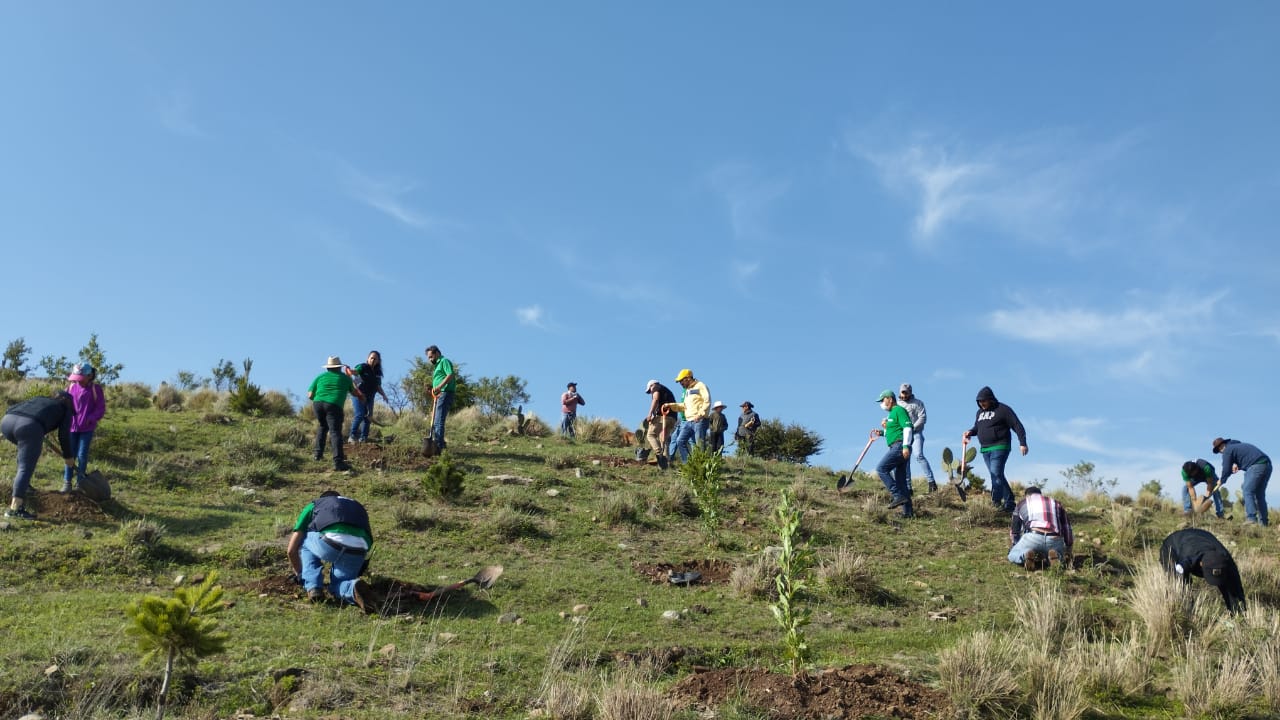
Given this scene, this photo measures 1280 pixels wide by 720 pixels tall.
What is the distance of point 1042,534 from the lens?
1073 centimetres

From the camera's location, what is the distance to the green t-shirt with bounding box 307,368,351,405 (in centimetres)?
1480

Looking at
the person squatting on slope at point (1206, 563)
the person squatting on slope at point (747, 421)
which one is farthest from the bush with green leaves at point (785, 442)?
the person squatting on slope at point (1206, 563)

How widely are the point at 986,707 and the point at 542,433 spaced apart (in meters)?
17.5

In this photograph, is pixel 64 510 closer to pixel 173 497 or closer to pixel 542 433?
pixel 173 497

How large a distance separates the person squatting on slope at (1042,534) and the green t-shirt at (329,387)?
416 inches

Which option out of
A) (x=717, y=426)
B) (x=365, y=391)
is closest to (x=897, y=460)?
(x=717, y=426)

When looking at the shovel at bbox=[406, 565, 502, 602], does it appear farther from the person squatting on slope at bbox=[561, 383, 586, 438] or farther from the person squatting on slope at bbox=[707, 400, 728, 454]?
the person squatting on slope at bbox=[561, 383, 586, 438]

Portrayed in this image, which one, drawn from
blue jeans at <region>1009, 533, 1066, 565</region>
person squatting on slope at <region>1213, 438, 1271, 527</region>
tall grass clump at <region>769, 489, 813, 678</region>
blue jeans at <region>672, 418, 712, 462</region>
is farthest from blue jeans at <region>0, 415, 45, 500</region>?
person squatting on slope at <region>1213, 438, 1271, 527</region>

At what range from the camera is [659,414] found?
17.8 m

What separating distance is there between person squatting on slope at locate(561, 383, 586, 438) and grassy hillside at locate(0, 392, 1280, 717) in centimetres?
725

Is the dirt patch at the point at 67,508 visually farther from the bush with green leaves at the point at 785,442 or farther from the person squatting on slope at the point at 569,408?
the bush with green leaves at the point at 785,442

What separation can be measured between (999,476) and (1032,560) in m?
3.32

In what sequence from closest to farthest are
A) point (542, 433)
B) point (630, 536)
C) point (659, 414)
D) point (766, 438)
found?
1. point (630, 536)
2. point (659, 414)
3. point (542, 433)
4. point (766, 438)

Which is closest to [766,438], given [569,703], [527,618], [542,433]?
[542,433]
